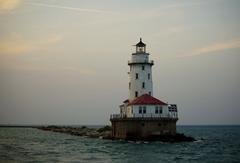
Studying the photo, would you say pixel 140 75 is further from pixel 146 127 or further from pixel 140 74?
pixel 146 127

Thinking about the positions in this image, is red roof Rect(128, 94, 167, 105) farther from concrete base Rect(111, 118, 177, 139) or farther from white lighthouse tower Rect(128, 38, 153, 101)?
white lighthouse tower Rect(128, 38, 153, 101)

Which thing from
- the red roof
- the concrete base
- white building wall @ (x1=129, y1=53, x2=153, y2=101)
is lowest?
the concrete base

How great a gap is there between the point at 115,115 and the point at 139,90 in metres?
4.51

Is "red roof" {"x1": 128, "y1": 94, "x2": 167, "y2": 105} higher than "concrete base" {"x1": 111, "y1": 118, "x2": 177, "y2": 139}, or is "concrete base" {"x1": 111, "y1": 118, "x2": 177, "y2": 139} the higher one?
"red roof" {"x1": 128, "y1": 94, "x2": 167, "y2": 105}

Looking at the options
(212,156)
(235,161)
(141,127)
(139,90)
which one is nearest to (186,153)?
(212,156)

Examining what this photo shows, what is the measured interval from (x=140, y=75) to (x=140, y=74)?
130 millimetres

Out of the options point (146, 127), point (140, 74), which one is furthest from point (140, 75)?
point (146, 127)

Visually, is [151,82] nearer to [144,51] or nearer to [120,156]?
[144,51]

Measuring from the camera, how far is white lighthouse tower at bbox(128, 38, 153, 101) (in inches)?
2266

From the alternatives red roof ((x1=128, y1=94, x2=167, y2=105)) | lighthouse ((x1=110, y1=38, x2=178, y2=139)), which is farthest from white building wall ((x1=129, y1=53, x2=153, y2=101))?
red roof ((x1=128, y1=94, x2=167, y2=105))

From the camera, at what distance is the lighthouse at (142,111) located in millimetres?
51812

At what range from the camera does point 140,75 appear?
2267 inches

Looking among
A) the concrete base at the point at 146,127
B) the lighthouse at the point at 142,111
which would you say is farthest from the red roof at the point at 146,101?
the concrete base at the point at 146,127

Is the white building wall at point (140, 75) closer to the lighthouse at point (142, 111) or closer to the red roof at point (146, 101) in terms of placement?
the lighthouse at point (142, 111)
